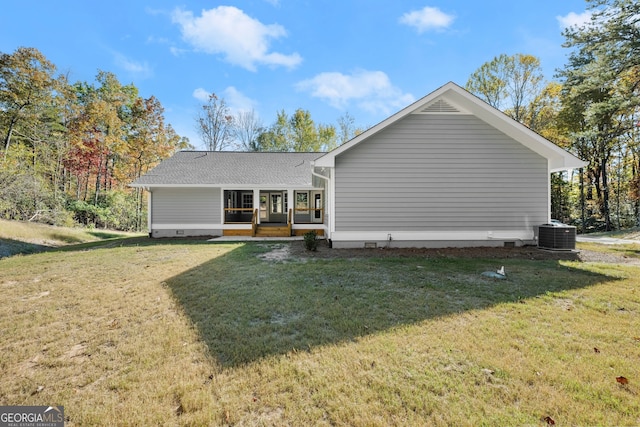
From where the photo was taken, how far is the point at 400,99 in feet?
75.3

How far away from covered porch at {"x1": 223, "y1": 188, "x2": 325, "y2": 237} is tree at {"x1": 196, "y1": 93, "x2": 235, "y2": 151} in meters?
13.6

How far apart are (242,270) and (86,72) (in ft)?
98.9

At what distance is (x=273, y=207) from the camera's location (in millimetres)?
16047

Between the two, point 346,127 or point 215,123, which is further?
point 346,127

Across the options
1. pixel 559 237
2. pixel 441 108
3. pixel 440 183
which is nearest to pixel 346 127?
pixel 441 108

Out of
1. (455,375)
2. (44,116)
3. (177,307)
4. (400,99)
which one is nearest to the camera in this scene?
(455,375)

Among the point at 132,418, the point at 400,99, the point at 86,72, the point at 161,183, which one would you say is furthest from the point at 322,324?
the point at 86,72

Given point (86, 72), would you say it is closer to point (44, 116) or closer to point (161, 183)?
point (44, 116)

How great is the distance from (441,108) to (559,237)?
209 inches

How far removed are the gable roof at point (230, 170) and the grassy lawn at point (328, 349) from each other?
26.4 ft

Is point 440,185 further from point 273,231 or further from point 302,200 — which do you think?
point 302,200

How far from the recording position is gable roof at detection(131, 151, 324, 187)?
13203 millimetres

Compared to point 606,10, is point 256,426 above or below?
below

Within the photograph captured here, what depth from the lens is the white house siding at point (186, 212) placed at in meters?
13.2
